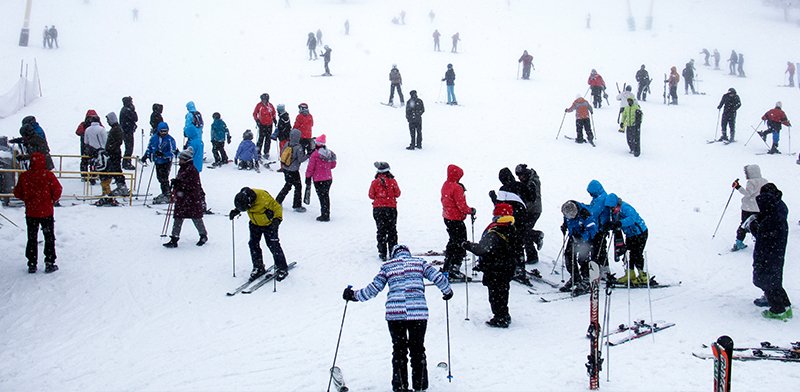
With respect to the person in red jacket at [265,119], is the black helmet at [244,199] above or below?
below

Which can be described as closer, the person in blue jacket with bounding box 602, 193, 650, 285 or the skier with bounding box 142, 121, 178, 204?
the person in blue jacket with bounding box 602, 193, 650, 285

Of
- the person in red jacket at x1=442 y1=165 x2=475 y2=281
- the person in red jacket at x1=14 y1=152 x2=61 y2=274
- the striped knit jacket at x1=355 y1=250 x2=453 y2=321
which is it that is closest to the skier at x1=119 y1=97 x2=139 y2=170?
the person in red jacket at x1=14 y1=152 x2=61 y2=274

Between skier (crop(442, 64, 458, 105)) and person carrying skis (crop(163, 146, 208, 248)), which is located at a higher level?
skier (crop(442, 64, 458, 105))

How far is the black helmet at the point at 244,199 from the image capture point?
862 centimetres

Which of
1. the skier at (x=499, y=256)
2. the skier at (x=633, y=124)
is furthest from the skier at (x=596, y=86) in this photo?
the skier at (x=499, y=256)

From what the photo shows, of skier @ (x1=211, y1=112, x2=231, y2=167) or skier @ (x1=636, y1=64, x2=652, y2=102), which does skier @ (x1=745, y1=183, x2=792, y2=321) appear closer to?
skier @ (x1=211, y1=112, x2=231, y2=167)

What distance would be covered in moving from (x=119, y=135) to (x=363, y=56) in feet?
81.2

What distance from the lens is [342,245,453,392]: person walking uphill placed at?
5645 millimetres

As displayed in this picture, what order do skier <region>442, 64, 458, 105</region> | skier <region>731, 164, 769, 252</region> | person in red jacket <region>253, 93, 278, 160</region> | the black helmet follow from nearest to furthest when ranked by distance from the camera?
1. the black helmet
2. skier <region>731, 164, 769, 252</region>
3. person in red jacket <region>253, 93, 278, 160</region>
4. skier <region>442, 64, 458, 105</region>

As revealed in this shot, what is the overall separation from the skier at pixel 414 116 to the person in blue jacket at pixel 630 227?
8894 mm

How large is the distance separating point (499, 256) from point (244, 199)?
12.2ft

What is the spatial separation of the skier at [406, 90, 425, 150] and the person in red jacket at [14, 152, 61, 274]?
33.8 ft

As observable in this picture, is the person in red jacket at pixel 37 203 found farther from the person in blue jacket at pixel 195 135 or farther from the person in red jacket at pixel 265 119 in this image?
the person in red jacket at pixel 265 119

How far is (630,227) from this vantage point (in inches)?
358
